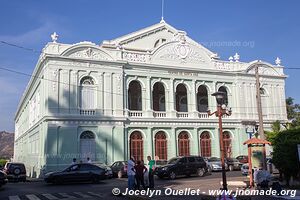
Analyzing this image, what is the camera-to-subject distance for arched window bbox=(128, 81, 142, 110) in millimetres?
38562

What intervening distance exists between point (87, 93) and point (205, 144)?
43.5 ft

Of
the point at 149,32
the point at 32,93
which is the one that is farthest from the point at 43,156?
the point at 149,32

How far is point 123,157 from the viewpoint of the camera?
112ft

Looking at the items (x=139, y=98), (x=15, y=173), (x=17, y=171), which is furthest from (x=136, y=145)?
(x=15, y=173)

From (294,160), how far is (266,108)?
25218 millimetres

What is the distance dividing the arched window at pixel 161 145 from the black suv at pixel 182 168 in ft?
26.7

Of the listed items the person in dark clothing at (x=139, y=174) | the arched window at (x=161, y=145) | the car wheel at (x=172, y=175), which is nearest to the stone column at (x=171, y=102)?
the arched window at (x=161, y=145)

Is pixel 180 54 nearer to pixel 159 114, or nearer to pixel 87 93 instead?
pixel 159 114

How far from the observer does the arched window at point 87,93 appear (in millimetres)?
33750

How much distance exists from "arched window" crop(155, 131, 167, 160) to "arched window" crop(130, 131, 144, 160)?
155cm

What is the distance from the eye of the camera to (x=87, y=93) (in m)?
34.0

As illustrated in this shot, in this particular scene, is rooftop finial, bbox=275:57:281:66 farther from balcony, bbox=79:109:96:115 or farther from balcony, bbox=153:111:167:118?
balcony, bbox=79:109:96:115

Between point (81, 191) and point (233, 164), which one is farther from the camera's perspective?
point (233, 164)

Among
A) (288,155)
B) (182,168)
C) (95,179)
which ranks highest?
(288,155)
